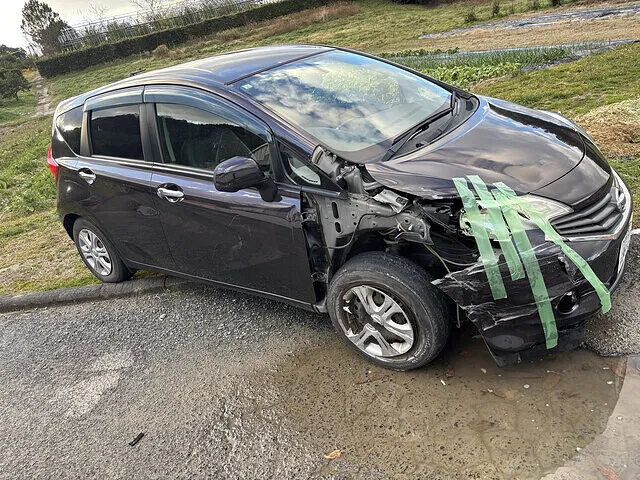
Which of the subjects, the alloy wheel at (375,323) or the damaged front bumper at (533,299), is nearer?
the damaged front bumper at (533,299)

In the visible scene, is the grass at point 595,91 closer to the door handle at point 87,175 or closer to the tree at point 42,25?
the door handle at point 87,175

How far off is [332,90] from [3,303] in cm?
389

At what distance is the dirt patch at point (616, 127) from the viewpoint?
17.2 feet

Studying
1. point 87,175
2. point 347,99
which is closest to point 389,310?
point 347,99

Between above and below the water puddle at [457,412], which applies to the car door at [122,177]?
above

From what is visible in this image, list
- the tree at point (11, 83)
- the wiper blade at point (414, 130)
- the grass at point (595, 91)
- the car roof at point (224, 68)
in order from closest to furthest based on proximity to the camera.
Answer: the wiper blade at point (414, 130) → the car roof at point (224, 68) → the grass at point (595, 91) → the tree at point (11, 83)

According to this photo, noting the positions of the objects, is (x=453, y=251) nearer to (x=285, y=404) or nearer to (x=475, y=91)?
(x=285, y=404)

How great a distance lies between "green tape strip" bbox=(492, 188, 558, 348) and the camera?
2.56m

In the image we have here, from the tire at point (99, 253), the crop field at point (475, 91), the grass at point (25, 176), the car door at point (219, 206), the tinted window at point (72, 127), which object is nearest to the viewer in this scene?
the car door at point (219, 206)

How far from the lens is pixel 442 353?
3.23 metres

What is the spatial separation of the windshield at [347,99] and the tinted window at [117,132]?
101 centimetres

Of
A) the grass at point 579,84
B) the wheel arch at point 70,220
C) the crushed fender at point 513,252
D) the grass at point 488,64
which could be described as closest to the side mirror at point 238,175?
the crushed fender at point 513,252

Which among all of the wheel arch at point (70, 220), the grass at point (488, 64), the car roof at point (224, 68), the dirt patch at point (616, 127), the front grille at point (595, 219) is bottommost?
the grass at point (488, 64)

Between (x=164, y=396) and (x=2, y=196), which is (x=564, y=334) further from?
(x=2, y=196)
